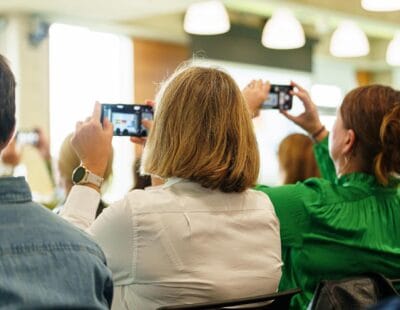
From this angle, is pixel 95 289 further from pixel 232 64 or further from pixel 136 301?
pixel 232 64

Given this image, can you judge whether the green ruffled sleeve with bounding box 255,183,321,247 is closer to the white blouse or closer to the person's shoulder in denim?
the white blouse

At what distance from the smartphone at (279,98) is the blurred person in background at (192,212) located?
0.64 meters

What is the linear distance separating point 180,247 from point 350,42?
3518mm

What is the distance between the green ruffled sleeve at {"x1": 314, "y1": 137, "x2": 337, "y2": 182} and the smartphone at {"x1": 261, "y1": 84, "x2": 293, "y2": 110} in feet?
0.49

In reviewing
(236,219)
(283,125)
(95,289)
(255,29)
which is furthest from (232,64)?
(95,289)

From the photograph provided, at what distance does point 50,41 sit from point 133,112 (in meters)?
3.78

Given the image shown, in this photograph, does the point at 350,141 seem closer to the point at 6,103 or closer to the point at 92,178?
the point at 92,178

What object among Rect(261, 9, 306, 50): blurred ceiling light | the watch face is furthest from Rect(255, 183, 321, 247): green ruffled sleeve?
Rect(261, 9, 306, 50): blurred ceiling light

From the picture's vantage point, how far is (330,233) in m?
1.93

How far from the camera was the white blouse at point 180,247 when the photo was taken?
149 centimetres

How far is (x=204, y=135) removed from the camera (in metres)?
1.60

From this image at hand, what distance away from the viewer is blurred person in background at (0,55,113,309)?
1.11m

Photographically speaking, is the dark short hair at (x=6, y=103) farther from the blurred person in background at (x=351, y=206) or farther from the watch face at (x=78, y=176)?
the blurred person in background at (x=351, y=206)

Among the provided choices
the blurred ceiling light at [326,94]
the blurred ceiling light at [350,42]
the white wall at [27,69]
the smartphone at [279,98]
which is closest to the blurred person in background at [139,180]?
the smartphone at [279,98]
